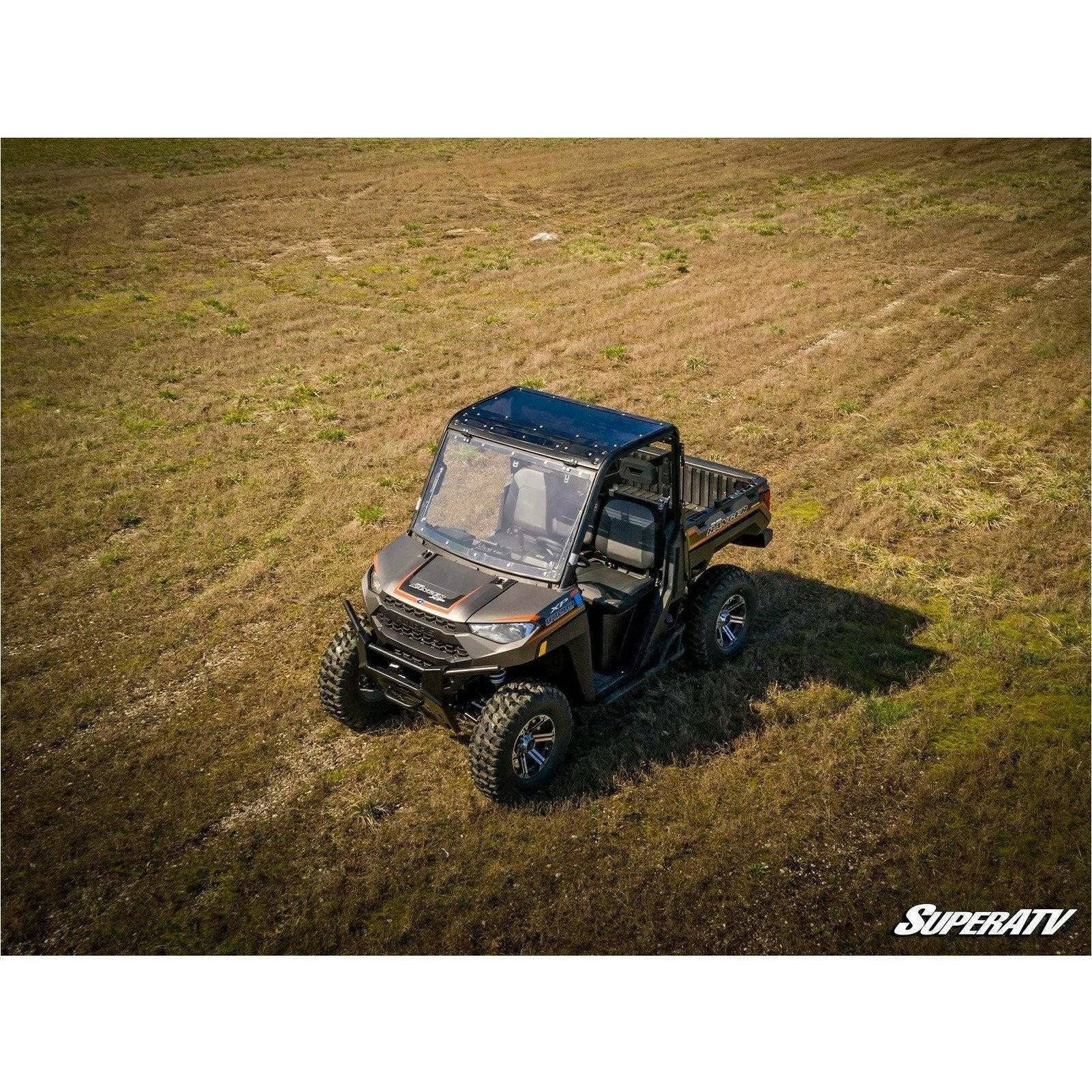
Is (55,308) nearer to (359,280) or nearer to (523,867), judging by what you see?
(359,280)

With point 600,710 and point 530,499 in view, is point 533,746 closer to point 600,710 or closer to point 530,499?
point 600,710

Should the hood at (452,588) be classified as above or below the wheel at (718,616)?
above

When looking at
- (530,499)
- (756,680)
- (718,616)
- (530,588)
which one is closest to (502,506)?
(530,499)

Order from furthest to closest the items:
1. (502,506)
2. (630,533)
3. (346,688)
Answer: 1. (630,533)
2. (346,688)
3. (502,506)

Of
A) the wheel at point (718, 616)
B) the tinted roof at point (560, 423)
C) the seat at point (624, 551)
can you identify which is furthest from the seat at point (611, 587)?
the tinted roof at point (560, 423)

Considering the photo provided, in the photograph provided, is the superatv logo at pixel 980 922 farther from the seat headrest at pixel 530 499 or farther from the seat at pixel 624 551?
the seat headrest at pixel 530 499

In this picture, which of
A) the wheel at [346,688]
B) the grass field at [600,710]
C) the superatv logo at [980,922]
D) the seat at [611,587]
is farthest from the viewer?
the wheel at [346,688]
